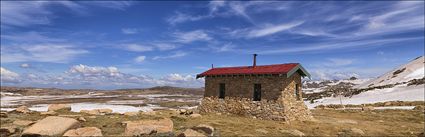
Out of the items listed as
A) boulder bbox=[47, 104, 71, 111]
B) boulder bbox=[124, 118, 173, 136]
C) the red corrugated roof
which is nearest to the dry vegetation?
boulder bbox=[124, 118, 173, 136]

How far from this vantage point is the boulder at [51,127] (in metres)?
18.1

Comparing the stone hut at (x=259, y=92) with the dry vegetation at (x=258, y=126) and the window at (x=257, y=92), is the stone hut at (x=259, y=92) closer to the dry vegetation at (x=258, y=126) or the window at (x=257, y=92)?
the window at (x=257, y=92)

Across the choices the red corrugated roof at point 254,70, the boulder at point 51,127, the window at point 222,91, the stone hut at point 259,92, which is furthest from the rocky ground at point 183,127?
the red corrugated roof at point 254,70

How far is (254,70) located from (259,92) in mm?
2007

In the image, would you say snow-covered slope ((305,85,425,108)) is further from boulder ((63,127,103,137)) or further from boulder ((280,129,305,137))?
boulder ((63,127,103,137))

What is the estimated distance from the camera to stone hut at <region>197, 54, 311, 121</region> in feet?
92.6

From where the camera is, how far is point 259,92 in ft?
97.7

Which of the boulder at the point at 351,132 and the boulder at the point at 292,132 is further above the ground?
the boulder at the point at 292,132

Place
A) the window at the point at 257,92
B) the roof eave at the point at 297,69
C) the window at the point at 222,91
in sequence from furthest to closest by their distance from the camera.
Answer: the window at the point at 222,91
the window at the point at 257,92
the roof eave at the point at 297,69

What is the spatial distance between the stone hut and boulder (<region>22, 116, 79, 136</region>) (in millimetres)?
14960

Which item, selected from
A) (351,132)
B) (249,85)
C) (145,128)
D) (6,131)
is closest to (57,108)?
(6,131)

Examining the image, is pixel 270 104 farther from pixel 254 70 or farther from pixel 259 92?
pixel 254 70

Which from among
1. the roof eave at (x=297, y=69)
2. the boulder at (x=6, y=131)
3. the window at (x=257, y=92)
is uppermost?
the roof eave at (x=297, y=69)

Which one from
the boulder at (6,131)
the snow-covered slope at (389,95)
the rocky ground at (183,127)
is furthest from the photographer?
the snow-covered slope at (389,95)
